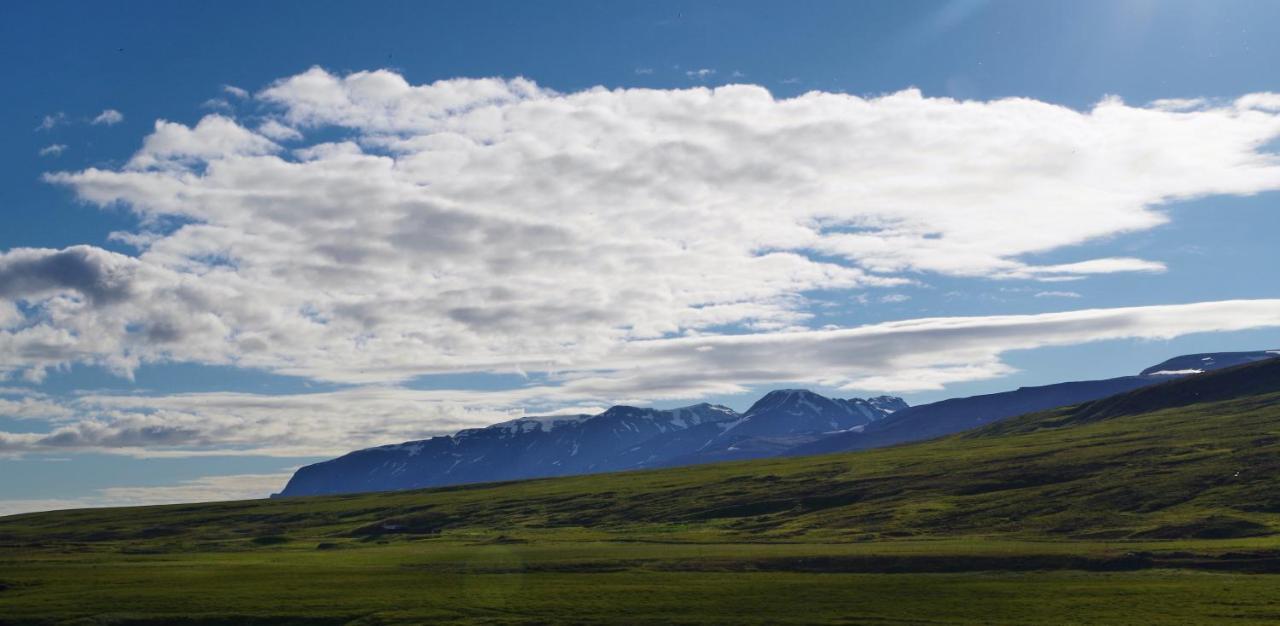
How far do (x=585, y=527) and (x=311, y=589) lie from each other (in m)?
101

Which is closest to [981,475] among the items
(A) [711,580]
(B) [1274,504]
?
(B) [1274,504]

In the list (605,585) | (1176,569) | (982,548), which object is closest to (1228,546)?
(1176,569)

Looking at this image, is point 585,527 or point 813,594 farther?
point 585,527

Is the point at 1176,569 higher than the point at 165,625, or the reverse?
the point at 165,625

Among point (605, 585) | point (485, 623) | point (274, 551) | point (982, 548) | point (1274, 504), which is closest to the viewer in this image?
point (485, 623)

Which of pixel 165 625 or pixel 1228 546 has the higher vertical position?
pixel 165 625

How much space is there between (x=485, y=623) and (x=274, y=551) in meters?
106

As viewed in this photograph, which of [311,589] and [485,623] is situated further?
[311,589]

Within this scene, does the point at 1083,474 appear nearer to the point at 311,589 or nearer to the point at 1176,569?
the point at 1176,569

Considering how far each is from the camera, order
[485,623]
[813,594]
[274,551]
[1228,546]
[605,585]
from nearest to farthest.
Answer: [485,623] < [813,594] < [605,585] < [1228,546] < [274,551]

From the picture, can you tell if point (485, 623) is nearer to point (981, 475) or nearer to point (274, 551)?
point (274, 551)

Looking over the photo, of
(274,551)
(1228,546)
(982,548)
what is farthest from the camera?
(274,551)

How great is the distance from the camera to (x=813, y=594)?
91.1 metres

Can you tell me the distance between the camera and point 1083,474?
606 feet
